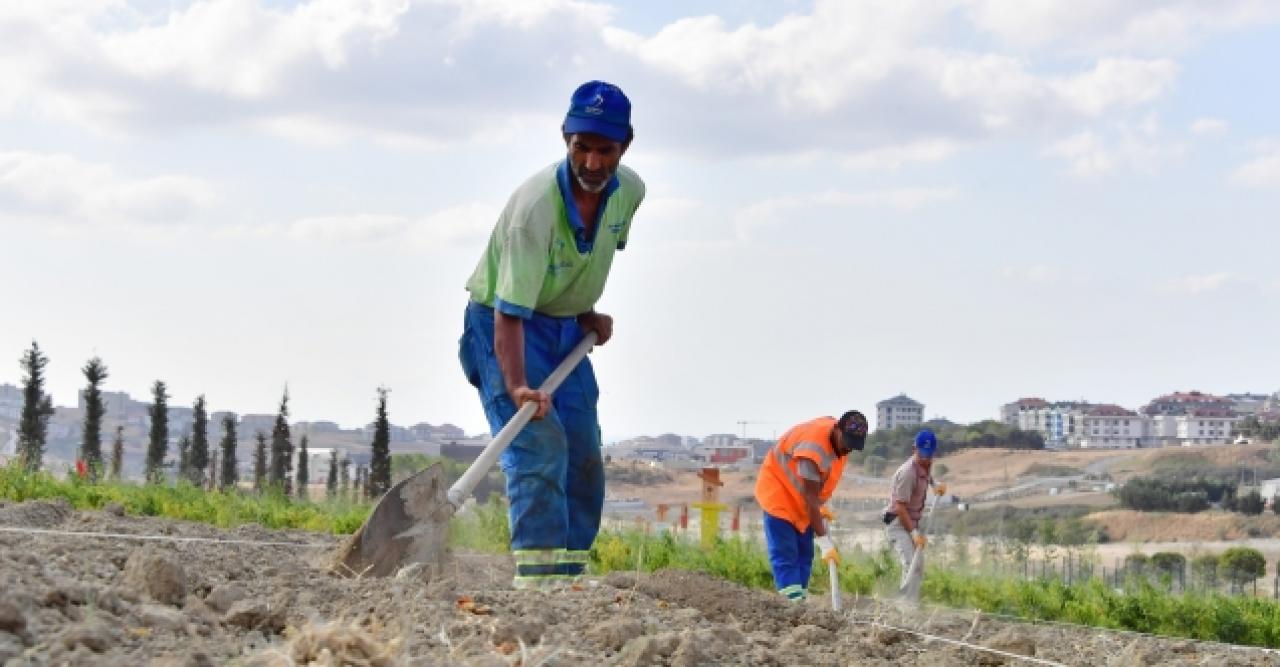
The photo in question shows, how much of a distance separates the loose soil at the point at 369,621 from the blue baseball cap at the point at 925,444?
5.65m

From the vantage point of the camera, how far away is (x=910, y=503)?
1142 cm

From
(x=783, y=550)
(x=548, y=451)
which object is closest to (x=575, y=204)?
(x=548, y=451)

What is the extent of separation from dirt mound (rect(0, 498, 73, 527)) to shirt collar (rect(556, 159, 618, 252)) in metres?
3.18

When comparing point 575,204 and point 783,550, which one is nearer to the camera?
point 575,204

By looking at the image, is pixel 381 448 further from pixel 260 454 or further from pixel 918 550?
pixel 918 550

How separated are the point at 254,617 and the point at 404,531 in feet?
5.53

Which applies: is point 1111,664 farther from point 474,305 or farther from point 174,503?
point 174,503

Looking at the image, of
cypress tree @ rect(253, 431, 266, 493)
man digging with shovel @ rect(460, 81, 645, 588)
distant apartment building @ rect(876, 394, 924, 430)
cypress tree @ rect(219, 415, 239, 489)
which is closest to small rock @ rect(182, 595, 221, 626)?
man digging with shovel @ rect(460, 81, 645, 588)

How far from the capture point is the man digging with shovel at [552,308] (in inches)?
204

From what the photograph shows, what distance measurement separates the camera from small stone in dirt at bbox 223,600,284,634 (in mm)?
3236

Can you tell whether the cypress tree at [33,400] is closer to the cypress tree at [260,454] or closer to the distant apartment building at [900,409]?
the cypress tree at [260,454]

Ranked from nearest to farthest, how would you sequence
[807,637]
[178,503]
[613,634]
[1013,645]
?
[613,634] < [807,637] < [1013,645] < [178,503]

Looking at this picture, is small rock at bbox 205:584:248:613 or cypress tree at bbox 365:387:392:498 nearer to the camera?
small rock at bbox 205:584:248:613

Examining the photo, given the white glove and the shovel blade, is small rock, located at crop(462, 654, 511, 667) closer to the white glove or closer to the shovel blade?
the shovel blade
